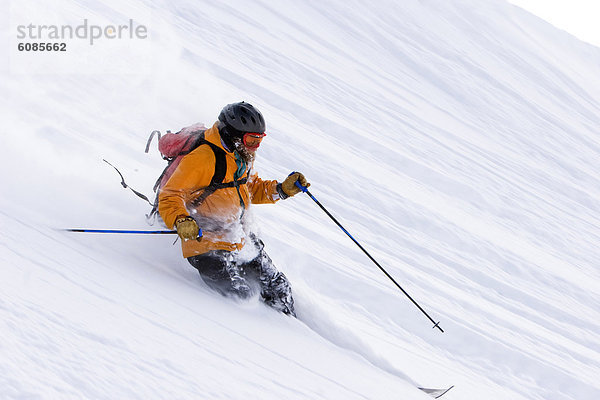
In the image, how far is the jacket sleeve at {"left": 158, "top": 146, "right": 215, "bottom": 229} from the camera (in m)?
3.62

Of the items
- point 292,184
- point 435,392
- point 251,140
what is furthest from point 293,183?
point 435,392

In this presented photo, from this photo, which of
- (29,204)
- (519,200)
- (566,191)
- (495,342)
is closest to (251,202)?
(29,204)

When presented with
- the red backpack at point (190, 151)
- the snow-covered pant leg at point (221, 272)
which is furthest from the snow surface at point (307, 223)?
the red backpack at point (190, 151)

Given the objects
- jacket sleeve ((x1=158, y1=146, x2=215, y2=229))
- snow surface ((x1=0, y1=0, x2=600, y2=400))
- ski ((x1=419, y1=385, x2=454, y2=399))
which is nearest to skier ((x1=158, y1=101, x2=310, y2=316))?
jacket sleeve ((x1=158, y1=146, x2=215, y2=229))

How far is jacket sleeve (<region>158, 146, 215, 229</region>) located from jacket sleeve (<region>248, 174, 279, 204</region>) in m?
0.73

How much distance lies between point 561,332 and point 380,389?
3877 mm

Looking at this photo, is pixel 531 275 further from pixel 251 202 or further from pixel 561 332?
pixel 251 202

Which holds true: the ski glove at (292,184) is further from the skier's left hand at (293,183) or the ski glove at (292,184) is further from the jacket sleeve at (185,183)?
the jacket sleeve at (185,183)

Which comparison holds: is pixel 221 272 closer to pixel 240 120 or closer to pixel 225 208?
pixel 225 208

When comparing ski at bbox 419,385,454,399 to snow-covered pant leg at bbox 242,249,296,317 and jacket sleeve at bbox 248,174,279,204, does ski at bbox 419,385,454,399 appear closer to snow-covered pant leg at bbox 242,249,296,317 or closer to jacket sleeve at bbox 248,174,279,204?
snow-covered pant leg at bbox 242,249,296,317

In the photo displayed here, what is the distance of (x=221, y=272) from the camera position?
4.05 metres

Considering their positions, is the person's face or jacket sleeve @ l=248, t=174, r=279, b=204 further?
jacket sleeve @ l=248, t=174, r=279, b=204

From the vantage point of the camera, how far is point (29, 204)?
3.87 m

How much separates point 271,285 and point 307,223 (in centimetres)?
229
